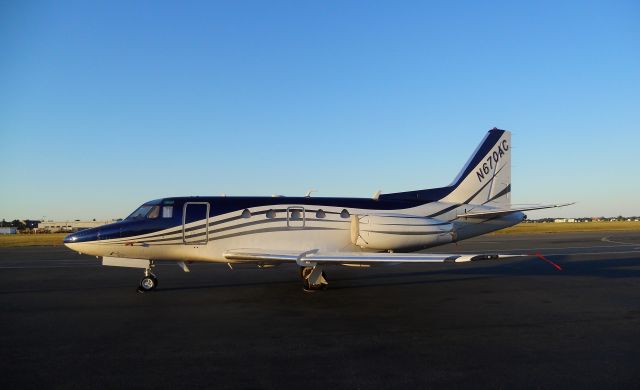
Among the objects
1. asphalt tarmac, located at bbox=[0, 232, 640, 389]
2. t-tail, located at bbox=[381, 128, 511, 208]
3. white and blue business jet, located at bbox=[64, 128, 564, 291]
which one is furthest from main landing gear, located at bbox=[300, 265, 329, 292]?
t-tail, located at bbox=[381, 128, 511, 208]

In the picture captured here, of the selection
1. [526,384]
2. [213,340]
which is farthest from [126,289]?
[526,384]

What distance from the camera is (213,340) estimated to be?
8461 millimetres

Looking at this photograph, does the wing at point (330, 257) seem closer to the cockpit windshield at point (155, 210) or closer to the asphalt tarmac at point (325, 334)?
the asphalt tarmac at point (325, 334)

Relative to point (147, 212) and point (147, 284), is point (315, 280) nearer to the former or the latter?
point (147, 284)

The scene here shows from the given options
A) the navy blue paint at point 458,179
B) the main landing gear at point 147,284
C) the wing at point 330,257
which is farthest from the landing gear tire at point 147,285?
the navy blue paint at point 458,179

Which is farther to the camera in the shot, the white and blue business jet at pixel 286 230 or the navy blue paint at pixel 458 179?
the navy blue paint at pixel 458 179

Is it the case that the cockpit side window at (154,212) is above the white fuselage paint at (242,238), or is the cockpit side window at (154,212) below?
above

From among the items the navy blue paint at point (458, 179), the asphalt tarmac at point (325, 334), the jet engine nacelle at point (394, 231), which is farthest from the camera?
the navy blue paint at point (458, 179)

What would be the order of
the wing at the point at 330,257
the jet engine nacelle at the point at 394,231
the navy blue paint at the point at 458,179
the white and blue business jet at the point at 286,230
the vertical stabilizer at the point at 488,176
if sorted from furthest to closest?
the vertical stabilizer at the point at 488,176
the navy blue paint at the point at 458,179
the jet engine nacelle at the point at 394,231
the white and blue business jet at the point at 286,230
the wing at the point at 330,257

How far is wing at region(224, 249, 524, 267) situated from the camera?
40.7 feet

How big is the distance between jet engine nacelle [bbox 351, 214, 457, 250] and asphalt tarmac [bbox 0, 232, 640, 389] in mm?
1381

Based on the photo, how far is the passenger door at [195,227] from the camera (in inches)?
595

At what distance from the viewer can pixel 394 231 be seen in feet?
53.0

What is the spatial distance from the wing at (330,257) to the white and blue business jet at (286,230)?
0.03 meters
